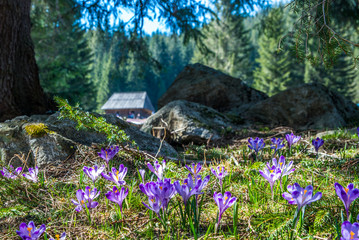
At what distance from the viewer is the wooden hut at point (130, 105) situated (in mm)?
48334

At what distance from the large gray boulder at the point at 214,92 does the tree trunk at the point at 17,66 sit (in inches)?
156

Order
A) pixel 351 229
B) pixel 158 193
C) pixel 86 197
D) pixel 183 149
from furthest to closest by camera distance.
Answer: pixel 183 149, pixel 86 197, pixel 158 193, pixel 351 229

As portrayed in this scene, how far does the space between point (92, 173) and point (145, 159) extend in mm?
989

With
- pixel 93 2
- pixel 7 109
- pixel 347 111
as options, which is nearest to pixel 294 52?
pixel 7 109

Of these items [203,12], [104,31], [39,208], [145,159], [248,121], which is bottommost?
[39,208]

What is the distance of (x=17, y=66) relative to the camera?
13.3 ft

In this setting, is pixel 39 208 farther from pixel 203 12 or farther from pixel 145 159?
pixel 203 12

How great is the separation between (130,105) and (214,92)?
43.2 metres

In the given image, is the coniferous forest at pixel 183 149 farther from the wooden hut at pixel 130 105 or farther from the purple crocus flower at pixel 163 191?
the wooden hut at pixel 130 105

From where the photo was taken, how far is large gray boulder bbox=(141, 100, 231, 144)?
177 inches

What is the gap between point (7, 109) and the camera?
3801mm

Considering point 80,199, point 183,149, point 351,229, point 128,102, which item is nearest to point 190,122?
point 183,149

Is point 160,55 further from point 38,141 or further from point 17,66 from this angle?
point 38,141

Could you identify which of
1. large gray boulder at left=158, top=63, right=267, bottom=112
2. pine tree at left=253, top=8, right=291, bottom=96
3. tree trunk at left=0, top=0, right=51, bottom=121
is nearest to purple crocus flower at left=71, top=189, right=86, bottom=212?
tree trunk at left=0, top=0, right=51, bottom=121
